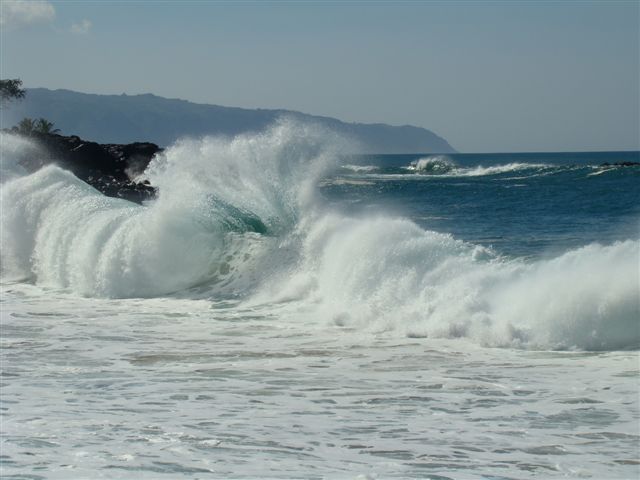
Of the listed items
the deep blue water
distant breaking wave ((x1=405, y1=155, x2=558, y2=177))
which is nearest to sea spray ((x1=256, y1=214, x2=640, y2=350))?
the deep blue water

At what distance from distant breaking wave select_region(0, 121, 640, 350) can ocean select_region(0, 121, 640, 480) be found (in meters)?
0.04

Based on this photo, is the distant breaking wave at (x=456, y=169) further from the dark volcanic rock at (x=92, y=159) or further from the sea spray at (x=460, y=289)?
the sea spray at (x=460, y=289)

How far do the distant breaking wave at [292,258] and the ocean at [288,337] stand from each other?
0.13ft

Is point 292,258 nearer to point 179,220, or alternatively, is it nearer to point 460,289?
point 179,220

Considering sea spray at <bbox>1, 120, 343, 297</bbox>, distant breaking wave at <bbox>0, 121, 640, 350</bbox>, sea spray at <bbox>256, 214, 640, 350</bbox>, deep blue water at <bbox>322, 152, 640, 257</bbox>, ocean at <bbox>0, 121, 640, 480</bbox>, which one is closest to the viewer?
ocean at <bbox>0, 121, 640, 480</bbox>

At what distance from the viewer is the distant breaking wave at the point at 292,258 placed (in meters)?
11.8

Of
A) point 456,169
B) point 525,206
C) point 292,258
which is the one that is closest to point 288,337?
point 292,258

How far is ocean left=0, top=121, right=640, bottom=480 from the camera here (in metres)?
7.12

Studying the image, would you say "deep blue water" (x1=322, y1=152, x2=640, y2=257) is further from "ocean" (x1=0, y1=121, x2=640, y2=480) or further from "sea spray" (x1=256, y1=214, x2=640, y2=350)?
"sea spray" (x1=256, y1=214, x2=640, y2=350)

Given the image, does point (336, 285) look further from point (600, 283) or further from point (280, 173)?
point (280, 173)

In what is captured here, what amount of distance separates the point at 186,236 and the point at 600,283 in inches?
352

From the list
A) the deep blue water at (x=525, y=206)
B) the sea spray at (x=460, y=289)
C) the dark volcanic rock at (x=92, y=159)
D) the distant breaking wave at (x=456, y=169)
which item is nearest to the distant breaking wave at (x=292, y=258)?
the sea spray at (x=460, y=289)

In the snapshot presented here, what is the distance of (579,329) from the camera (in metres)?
11.2

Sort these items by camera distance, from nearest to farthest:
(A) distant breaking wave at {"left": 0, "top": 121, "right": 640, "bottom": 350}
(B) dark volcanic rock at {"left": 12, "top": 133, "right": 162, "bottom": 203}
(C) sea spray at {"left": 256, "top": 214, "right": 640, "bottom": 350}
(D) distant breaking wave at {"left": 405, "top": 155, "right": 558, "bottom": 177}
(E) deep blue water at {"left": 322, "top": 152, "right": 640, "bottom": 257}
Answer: (C) sea spray at {"left": 256, "top": 214, "right": 640, "bottom": 350} → (A) distant breaking wave at {"left": 0, "top": 121, "right": 640, "bottom": 350} → (E) deep blue water at {"left": 322, "top": 152, "right": 640, "bottom": 257} → (B) dark volcanic rock at {"left": 12, "top": 133, "right": 162, "bottom": 203} → (D) distant breaking wave at {"left": 405, "top": 155, "right": 558, "bottom": 177}
